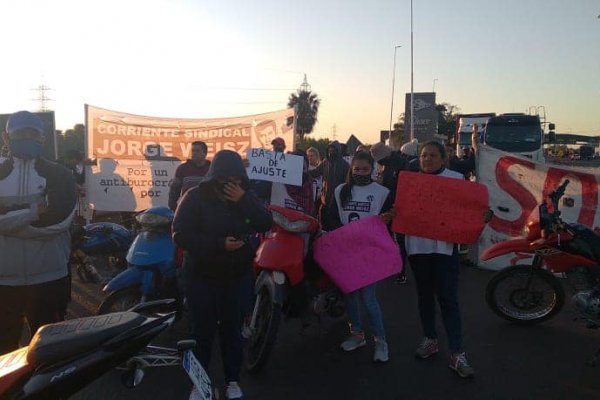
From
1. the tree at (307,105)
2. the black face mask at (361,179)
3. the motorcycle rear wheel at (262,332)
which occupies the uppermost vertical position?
the tree at (307,105)

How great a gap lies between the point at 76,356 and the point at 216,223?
1.35 meters

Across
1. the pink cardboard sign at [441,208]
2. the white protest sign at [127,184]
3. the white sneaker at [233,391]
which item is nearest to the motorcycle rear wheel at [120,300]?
the white sneaker at [233,391]

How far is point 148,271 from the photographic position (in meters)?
4.52

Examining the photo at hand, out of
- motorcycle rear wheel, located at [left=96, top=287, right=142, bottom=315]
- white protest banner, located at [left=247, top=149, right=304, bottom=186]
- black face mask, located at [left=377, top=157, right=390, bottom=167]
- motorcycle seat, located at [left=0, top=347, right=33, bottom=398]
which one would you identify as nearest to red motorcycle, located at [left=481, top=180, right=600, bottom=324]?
black face mask, located at [left=377, top=157, right=390, bottom=167]

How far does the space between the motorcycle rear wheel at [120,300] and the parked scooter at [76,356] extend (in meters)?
2.09

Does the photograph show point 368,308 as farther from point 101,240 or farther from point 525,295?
point 101,240

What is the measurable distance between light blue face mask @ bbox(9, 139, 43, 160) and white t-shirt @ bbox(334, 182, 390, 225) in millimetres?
2586

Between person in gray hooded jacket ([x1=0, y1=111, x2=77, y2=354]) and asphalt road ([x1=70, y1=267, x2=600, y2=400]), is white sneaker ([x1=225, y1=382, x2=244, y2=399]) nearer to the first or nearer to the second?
asphalt road ([x1=70, y1=267, x2=600, y2=400])

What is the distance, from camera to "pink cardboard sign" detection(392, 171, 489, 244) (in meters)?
4.19

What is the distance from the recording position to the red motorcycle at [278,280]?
407 cm

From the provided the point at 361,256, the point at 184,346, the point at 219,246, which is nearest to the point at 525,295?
the point at 361,256

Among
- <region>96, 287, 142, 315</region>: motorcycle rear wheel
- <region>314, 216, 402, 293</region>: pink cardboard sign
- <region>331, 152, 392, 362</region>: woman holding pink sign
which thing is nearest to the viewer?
<region>96, 287, 142, 315</region>: motorcycle rear wheel

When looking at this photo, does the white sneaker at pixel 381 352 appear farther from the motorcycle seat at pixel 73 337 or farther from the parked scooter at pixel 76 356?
the motorcycle seat at pixel 73 337

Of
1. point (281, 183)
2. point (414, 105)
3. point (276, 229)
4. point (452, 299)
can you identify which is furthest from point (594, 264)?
point (414, 105)
